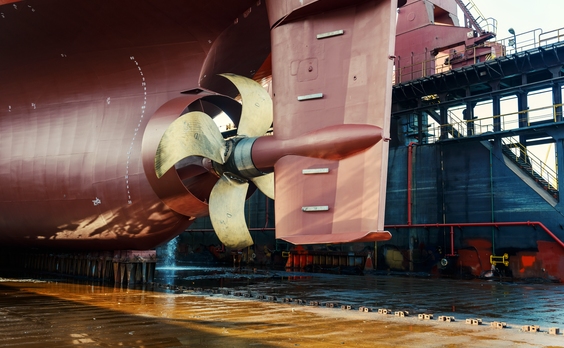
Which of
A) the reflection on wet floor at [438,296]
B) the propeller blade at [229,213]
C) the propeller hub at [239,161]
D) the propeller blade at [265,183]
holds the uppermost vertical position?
the propeller hub at [239,161]

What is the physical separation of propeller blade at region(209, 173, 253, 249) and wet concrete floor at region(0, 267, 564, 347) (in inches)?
42.9

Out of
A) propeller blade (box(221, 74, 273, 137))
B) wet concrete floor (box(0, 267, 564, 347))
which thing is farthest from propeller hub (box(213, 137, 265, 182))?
wet concrete floor (box(0, 267, 564, 347))

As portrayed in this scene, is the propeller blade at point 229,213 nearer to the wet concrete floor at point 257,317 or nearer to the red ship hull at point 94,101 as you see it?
the wet concrete floor at point 257,317

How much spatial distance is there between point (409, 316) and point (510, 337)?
1802 mm

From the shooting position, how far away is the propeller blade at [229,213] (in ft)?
33.7

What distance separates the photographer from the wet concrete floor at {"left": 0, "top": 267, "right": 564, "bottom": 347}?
19.6 feet

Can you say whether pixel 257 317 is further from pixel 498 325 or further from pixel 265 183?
pixel 265 183

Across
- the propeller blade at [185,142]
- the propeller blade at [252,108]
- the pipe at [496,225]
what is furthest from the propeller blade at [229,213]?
the pipe at [496,225]

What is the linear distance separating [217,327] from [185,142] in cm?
401

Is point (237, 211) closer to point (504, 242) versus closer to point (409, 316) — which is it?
point (409, 316)

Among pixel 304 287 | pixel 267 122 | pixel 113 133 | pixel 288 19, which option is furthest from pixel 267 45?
pixel 304 287

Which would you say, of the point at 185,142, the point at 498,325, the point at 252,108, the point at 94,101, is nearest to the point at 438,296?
the point at 498,325

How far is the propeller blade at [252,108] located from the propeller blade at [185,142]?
2.24 ft

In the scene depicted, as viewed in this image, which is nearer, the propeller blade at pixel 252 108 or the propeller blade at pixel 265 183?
the propeller blade at pixel 252 108
